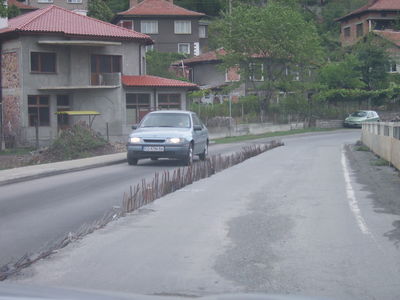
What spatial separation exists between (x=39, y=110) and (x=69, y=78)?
8.46 ft

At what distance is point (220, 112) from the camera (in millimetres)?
47312

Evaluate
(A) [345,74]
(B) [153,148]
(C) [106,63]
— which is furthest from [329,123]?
(B) [153,148]

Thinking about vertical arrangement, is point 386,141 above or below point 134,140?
below

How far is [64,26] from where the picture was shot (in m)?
41.3

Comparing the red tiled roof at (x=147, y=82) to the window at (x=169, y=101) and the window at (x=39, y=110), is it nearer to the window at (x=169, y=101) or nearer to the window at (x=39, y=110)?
the window at (x=169, y=101)

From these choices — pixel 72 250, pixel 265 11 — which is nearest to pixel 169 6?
pixel 265 11

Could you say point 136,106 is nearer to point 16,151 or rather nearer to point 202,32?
point 16,151

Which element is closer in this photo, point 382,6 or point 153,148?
point 153,148

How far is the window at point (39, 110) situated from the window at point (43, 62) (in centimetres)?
152

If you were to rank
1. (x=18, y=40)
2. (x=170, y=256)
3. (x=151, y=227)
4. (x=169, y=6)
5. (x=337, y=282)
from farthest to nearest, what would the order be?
(x=169, y=6) < (x=18, y=40) < (x=151, y=227) < (x=170, y=256) < (x=337, y=282)

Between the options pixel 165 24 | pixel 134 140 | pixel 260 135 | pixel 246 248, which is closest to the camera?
pixel 246 248

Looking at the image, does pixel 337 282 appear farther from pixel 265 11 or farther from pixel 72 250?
pixel 265 11

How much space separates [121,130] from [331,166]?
74.8 ft

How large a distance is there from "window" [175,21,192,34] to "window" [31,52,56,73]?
31.6 m
